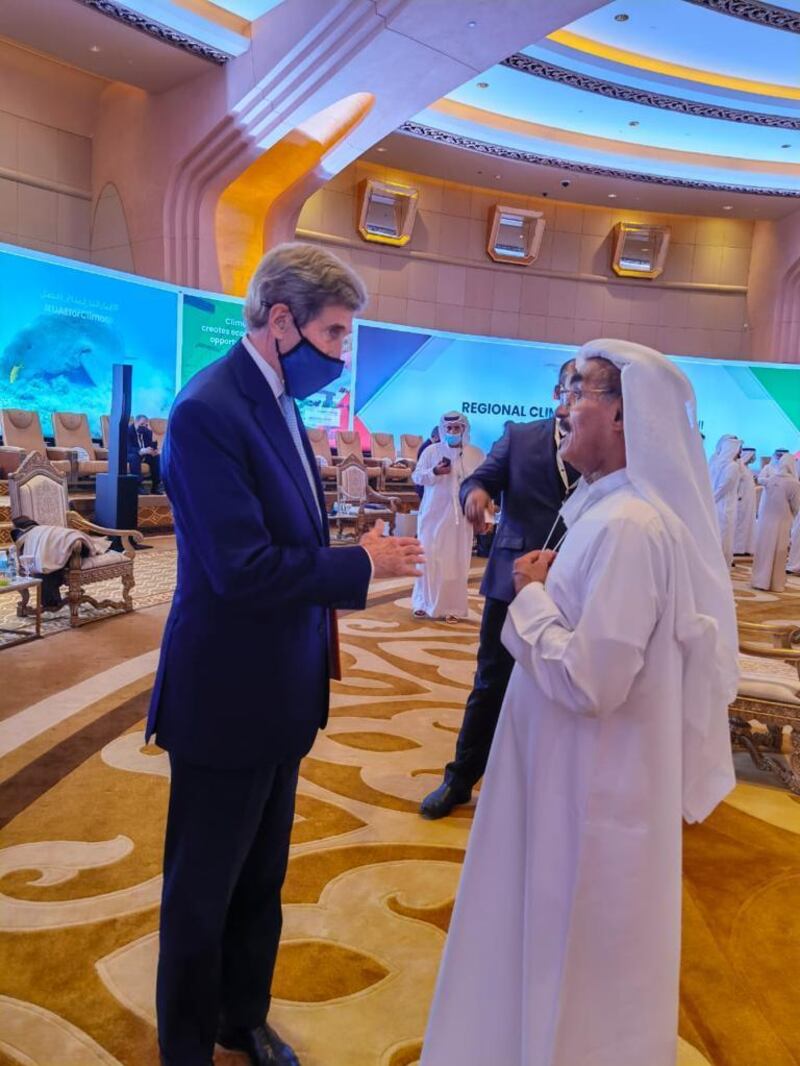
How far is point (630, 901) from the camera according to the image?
1.32 meters

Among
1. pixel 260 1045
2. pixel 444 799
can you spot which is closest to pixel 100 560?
pixel 444 799

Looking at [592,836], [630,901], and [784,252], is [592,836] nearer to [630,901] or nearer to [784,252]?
[630,901]

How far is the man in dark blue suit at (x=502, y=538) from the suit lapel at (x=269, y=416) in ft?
4.34

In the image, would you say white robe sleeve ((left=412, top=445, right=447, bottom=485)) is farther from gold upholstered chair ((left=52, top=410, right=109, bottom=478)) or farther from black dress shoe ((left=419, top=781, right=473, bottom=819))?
gold upholstered chair ((left=52, top=410, right=109, bottom=478))

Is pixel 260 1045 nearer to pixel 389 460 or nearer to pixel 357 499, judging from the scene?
pixel 357 499

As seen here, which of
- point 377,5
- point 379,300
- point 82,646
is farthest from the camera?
point 379,300

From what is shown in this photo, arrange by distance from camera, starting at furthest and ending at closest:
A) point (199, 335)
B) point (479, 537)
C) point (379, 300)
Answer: point (379, 300) < point (199, 335) < point (479, 537)

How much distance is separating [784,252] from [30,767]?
54.2 ft

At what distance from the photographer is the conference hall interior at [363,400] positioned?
5.94 ft

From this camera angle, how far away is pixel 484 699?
9.07 feet

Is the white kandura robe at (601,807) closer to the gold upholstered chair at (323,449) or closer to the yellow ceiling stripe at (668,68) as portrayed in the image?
the yellow ceiling stripe at (668,68)

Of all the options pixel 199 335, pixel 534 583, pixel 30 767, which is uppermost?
pixel 199 335

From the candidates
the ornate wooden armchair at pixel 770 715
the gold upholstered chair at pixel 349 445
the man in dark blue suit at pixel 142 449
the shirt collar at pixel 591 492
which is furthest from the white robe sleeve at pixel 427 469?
the gold upholstered chair at pixel 349 445

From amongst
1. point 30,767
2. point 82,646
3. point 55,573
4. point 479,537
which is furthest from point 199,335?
point 30,767
